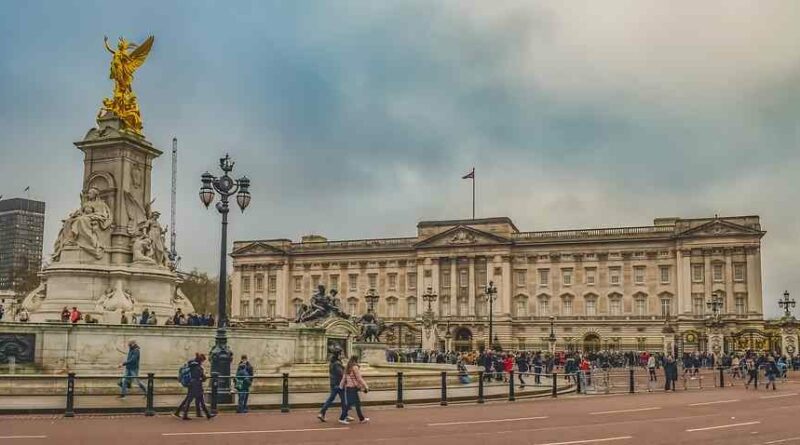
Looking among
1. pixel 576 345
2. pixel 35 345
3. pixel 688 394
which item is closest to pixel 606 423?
pixel 688 394

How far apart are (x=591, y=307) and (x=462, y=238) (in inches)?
683

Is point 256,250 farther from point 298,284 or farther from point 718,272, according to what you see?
point 718,272

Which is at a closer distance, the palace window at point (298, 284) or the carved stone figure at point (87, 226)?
the carved stone figure at point (87, 226)

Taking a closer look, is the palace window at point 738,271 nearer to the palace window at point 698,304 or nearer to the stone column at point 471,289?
the palace window at point 698,304

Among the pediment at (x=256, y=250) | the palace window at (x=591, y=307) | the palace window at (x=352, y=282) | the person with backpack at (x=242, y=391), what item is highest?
the pediment at (x=256, y=250)

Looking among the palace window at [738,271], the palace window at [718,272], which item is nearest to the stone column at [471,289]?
the palace window at [718,272]

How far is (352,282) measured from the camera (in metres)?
113

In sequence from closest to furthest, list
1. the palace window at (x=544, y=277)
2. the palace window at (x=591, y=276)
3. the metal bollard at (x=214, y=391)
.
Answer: the metal bollard at (x=214, y=391) → the palace window at (x=591, y=276) → the palace window at (x=544, y=277)

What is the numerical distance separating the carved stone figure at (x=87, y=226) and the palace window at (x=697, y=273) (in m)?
77.8

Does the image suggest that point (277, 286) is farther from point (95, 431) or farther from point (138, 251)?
point (95, 431)

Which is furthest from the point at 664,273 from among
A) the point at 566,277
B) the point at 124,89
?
the point at 124,89

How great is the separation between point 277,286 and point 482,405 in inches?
3614

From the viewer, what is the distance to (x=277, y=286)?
115 metres

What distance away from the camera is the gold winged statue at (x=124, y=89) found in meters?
33.6
